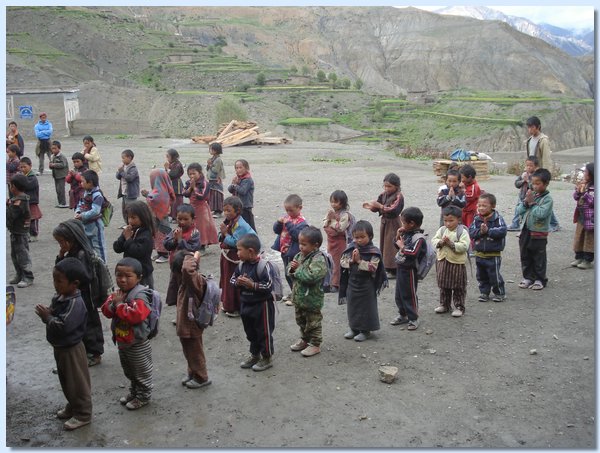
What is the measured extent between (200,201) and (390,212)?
311cm

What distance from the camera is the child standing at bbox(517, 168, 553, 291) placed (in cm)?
793

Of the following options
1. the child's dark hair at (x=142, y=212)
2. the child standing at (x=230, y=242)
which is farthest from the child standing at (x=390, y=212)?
the child's dark hair at (x=142, y=212)

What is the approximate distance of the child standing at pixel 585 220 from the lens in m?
8.52

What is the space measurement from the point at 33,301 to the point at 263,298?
374cm

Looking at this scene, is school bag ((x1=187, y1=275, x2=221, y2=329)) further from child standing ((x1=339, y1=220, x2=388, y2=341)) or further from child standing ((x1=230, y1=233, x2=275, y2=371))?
child standing ((x1=339, y1=220, x2=388, y2=341))

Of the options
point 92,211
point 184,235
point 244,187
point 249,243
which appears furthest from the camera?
point 244,187

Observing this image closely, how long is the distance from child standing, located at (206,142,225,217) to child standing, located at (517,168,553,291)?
5672 millimetres

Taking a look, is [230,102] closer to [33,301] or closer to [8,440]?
[33,301]

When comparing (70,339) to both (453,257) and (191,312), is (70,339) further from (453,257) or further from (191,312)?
(453,257)

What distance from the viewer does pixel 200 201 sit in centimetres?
969

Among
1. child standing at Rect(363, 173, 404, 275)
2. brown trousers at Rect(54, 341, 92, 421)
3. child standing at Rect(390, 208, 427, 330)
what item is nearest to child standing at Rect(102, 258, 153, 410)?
brown trousers at Rect(54, 341, 92, 421)

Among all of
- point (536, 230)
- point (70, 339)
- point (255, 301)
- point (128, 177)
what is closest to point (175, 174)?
point (128, 177)

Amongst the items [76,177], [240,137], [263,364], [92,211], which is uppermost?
[240,137]

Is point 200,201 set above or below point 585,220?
above
